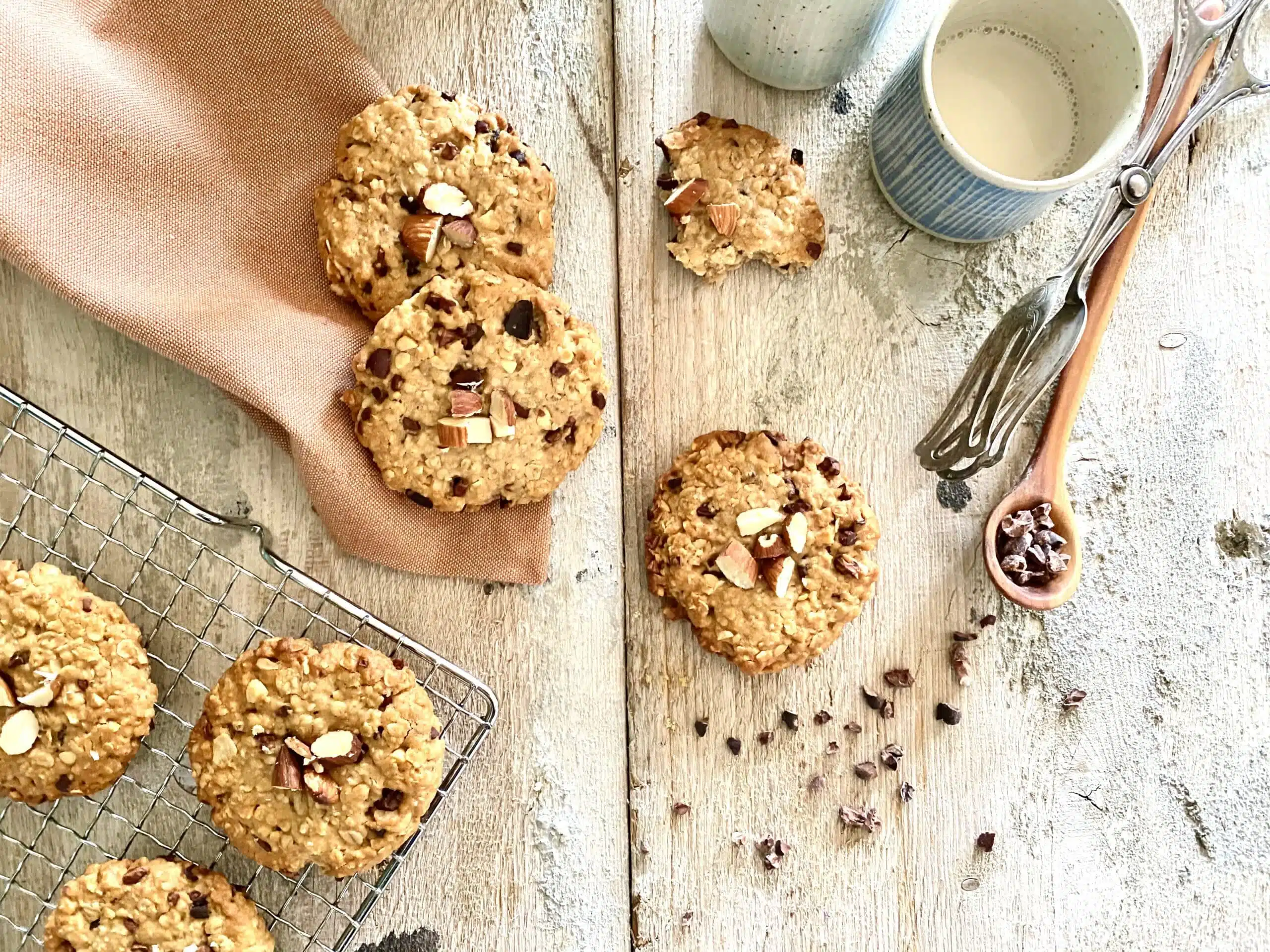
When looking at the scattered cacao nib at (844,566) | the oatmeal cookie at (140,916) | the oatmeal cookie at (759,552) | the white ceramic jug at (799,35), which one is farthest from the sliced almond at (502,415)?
the oatmeal cookie at (140,916)

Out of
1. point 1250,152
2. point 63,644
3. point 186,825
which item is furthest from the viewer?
point 1250,152

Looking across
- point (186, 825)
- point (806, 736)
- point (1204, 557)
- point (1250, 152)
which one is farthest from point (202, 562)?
point (1250, 152)

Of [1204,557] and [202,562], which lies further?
[1204,557]

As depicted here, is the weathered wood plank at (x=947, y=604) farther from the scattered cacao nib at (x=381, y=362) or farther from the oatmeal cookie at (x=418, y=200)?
the scattered cacao nib at (x=381, y=362)

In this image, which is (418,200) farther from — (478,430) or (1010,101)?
(1010,101)

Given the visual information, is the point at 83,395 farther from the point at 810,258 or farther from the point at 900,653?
the point at 900,653

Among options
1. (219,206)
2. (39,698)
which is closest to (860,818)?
(39,698)

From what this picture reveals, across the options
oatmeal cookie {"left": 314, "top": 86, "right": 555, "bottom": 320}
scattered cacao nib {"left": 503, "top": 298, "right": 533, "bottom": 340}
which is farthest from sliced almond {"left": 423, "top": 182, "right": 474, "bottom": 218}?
scattered cacao nib {"left": 503, "top": 298, "right": 533, "bottom": 340}
